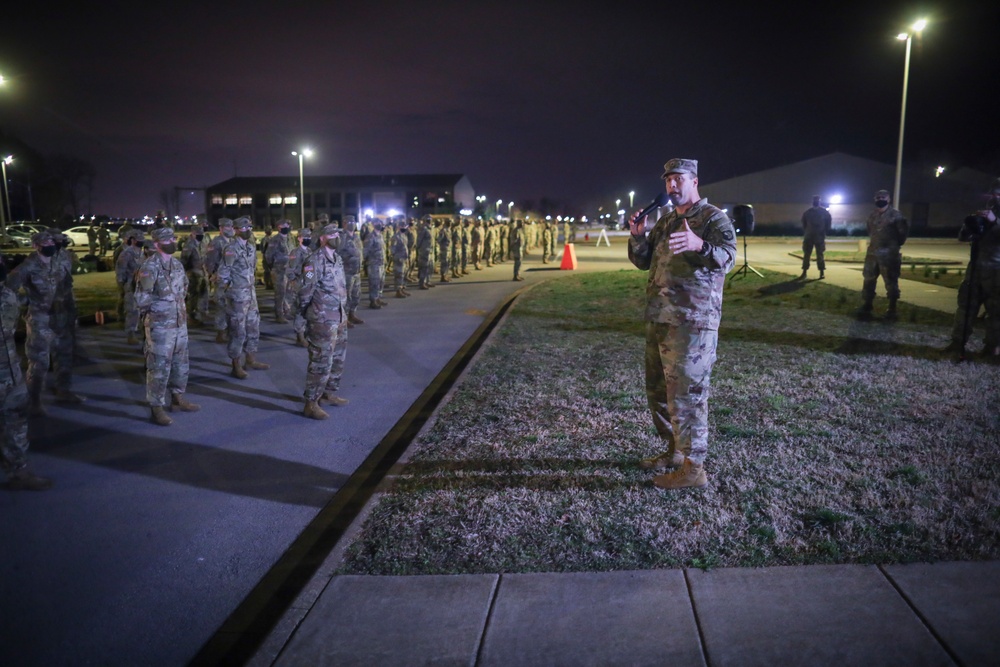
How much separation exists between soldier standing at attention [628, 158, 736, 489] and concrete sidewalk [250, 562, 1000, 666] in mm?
1246

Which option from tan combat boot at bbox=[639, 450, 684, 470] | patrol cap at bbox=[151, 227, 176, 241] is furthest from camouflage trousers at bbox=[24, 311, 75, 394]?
tan combat boot at bbox=[639, 450, 684, 470]

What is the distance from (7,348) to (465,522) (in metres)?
3.69

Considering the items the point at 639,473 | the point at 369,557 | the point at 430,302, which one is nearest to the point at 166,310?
the point at 369,557

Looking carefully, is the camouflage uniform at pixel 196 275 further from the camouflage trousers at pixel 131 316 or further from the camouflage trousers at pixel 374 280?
the camouflage trousers at pixel 374 280

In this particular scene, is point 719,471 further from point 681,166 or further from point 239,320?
point 239,320

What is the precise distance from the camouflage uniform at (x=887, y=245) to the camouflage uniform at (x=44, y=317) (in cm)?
1152

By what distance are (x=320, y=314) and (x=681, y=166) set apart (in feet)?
12.8

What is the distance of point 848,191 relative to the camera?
60.9m

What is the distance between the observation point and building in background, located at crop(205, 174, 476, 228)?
92.7m

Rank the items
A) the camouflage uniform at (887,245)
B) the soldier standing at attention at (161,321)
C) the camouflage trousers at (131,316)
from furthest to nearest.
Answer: the camouflage uniform at (887,245)
the camouflage trousers at (131,316)
the soldier standing at attention at (161,321)

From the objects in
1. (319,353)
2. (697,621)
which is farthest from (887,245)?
(697,621)

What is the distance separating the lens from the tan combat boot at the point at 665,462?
538 centimetres

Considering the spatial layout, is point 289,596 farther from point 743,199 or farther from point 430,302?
point 743,199

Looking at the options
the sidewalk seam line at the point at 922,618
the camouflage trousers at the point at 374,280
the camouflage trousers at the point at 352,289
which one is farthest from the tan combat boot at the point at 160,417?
the camouflage trousers at the point at 374,280
